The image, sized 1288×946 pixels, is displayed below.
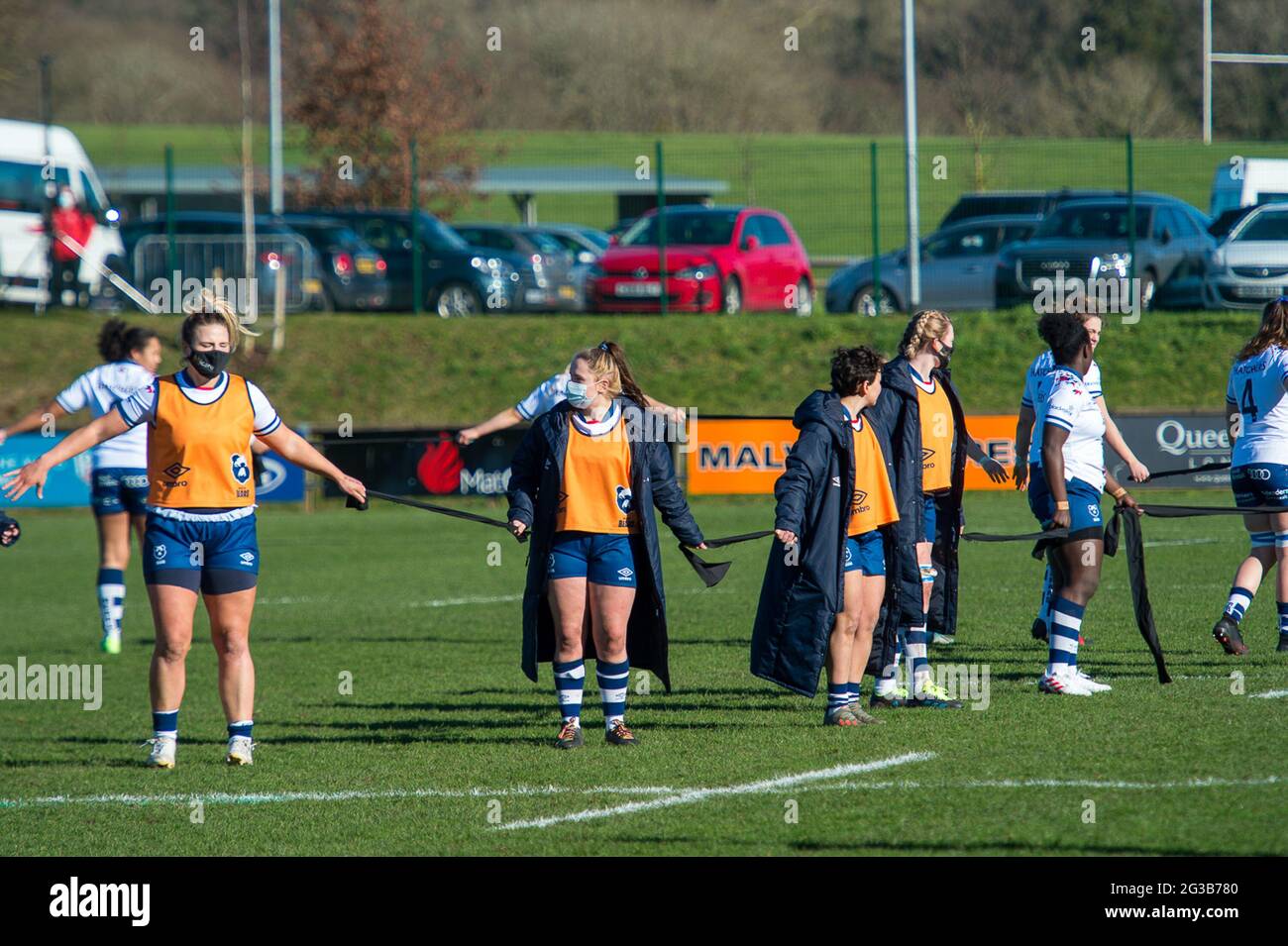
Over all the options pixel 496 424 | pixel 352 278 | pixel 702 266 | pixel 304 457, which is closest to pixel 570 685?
pixel 304 457

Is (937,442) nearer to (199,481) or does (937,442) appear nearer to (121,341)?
(199,481)

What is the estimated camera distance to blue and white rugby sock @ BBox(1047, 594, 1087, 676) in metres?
8.59

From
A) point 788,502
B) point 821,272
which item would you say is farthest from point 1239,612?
point 821,272

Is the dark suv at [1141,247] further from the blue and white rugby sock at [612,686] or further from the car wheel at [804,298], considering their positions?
the blue and white rugby sock at [612,686]

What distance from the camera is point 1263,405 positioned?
975cm

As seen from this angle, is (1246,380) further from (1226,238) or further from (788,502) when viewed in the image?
(1226,238)

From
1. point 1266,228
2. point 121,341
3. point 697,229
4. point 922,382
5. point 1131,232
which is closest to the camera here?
point 922,382

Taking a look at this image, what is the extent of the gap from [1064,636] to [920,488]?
1.06 metres

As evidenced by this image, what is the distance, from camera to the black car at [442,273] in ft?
92.5

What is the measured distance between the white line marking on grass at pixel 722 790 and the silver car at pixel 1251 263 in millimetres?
19609

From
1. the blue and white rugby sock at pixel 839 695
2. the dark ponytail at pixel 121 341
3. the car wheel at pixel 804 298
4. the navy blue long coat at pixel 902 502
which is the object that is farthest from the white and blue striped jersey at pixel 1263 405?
the car wheel at pixel 804 298

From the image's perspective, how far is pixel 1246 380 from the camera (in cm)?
981

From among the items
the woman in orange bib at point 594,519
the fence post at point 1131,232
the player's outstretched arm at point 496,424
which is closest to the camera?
the woman in orange bib at point 594,519
